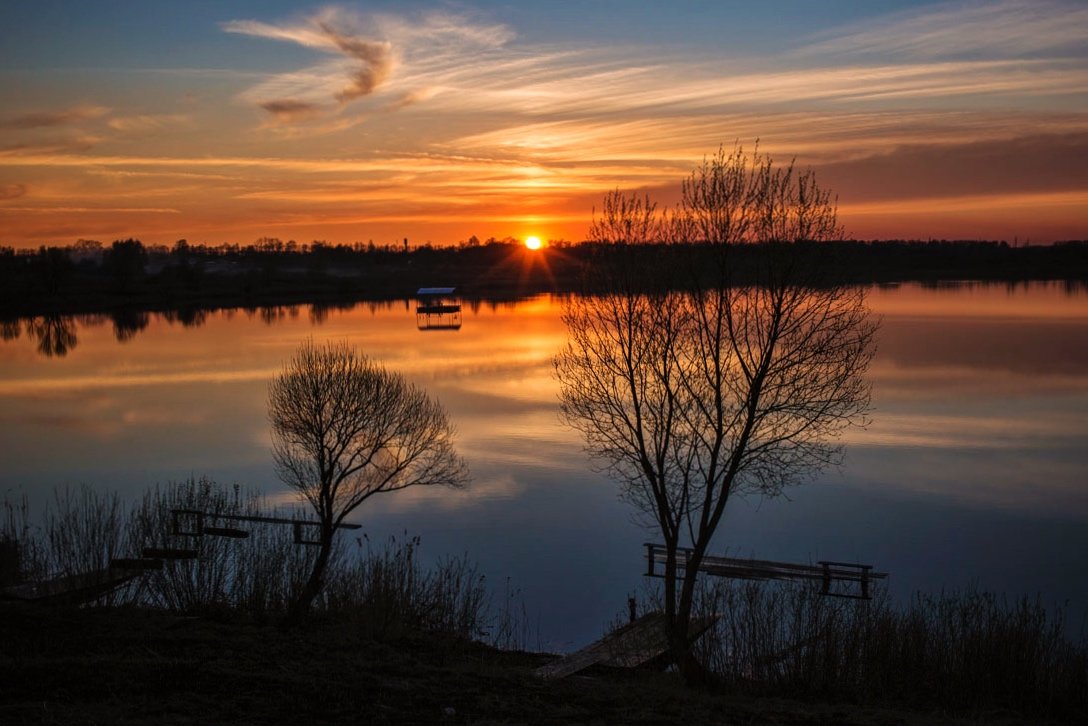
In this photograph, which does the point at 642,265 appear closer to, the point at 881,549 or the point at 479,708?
the point at 479,708

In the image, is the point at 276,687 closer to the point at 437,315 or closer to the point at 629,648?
the point at 629,648

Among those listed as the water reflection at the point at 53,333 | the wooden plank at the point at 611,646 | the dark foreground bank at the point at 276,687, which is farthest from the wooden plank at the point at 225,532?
the water reflection at the point at 53,333

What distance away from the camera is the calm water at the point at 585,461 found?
2219cm

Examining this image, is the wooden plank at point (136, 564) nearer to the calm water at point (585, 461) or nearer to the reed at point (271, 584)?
the reed at point (271, 584)

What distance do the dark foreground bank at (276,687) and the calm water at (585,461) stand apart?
7736 millimetres

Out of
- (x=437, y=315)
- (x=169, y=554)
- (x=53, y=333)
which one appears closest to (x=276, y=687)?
(x=169, y=554)

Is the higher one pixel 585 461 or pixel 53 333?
pixel 53 333

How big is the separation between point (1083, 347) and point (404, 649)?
5503 centimetres

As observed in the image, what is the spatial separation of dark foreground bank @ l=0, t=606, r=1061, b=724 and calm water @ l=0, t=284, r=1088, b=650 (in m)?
7.74

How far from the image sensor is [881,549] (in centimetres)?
2314

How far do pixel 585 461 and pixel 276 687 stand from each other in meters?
24.9

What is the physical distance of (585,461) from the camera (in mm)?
33656

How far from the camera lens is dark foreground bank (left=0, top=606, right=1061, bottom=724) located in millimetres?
8258

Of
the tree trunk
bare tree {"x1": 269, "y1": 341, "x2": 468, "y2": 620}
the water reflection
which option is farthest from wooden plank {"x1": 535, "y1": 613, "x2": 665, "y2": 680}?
the water reflection
